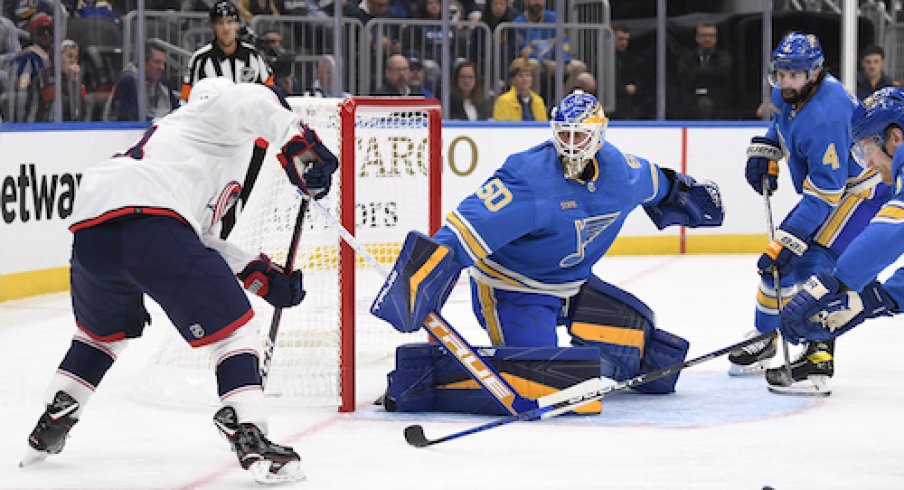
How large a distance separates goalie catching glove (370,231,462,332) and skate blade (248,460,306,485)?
1.93 feet

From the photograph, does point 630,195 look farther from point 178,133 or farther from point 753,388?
point 178,133

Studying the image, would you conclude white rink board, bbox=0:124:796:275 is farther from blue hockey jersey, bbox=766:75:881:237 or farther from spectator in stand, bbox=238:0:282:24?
blue hockey jersey, bbox=766:75:881:237

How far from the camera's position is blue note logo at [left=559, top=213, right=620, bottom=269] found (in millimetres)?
4293

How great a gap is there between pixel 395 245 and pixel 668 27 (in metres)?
3.92

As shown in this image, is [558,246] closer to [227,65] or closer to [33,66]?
[227,65]

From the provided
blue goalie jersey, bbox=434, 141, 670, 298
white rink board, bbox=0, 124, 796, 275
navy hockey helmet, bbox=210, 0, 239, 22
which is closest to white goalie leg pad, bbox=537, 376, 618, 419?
blue goalie jersey, bbox=434, 141, 670, 298

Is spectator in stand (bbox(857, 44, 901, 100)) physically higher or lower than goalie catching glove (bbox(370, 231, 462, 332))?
higher

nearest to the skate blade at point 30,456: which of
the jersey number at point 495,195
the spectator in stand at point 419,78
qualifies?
the jersey number at point 495,195

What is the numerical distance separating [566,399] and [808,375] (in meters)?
0.94

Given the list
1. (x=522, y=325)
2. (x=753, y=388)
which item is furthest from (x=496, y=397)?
(x=753, y=388)

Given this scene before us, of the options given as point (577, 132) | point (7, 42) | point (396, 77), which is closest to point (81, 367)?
point (577, 132)

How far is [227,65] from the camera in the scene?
6645 mm

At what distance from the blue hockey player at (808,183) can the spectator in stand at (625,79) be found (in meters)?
4.38

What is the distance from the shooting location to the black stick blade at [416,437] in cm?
379
